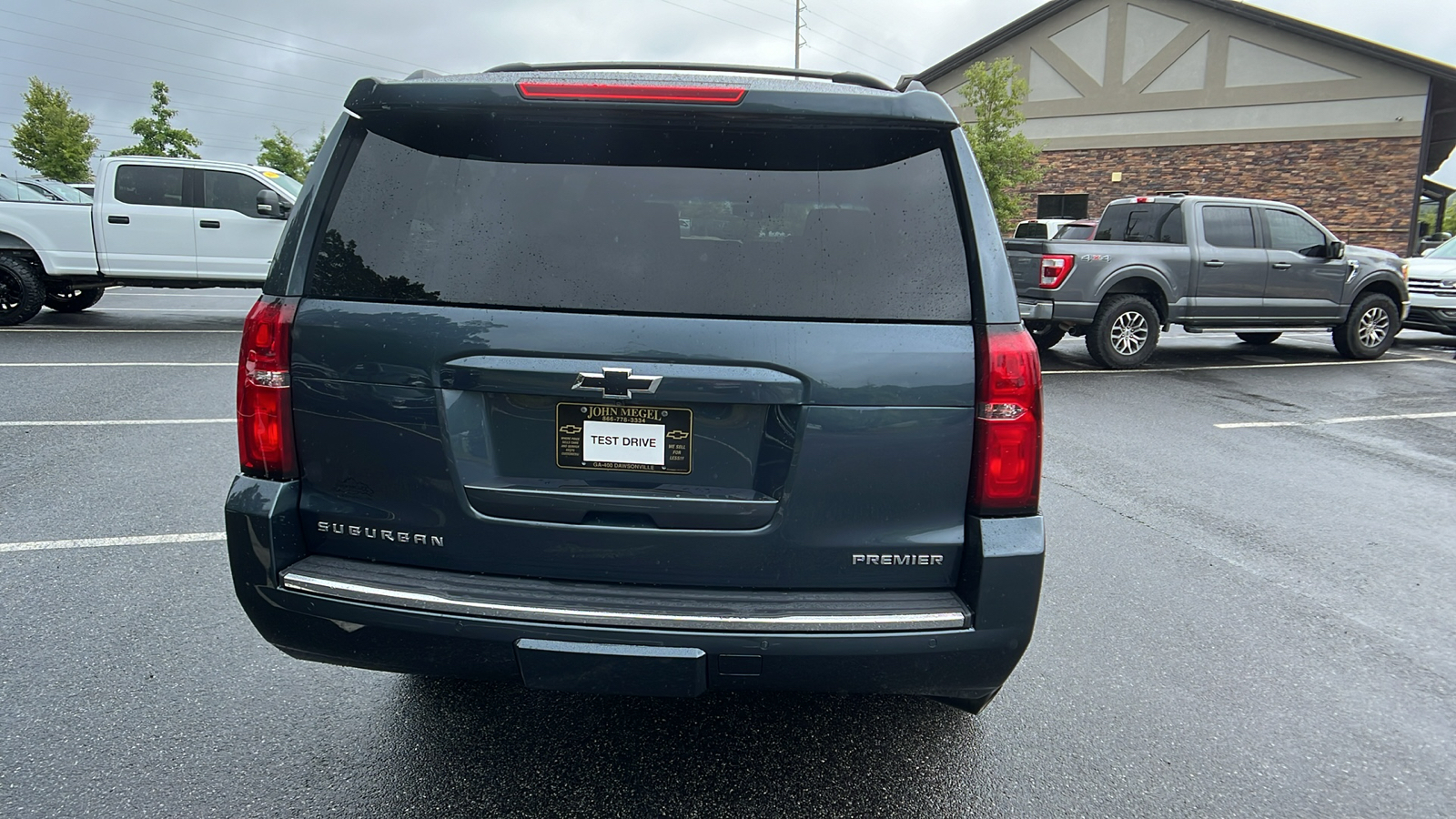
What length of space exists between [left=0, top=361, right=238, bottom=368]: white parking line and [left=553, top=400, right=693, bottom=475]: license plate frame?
28.1 ft

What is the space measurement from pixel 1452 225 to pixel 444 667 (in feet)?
414

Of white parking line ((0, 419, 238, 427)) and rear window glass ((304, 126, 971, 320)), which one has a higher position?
rear window glass ((304, 126, 971, 320))

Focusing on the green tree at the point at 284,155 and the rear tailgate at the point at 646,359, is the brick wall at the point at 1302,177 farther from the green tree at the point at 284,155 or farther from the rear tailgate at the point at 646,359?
the green tree at the point at 284,155

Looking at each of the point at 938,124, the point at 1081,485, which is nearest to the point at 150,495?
the point at 938,124

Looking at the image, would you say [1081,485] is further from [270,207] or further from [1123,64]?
[1123,64]

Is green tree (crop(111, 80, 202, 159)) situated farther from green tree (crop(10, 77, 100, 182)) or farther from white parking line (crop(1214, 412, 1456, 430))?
white parking line (crop(1214, 412, 1456, 430))

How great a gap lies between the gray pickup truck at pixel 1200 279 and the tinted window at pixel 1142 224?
0.04ft

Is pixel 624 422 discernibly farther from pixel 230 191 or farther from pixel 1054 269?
pixel 230 191

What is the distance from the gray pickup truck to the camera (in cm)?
1024

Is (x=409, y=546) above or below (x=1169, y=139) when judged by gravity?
below

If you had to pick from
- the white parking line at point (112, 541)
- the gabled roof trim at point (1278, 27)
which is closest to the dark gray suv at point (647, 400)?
the white parking line at point (112, 541)

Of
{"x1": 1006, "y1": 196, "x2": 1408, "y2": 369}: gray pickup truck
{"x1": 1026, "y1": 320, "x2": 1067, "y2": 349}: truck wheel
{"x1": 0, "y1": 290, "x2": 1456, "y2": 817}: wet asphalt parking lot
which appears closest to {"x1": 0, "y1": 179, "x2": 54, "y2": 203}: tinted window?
{"x1": 0, "y1": 290, "x2": 1456, "y2": 817}: wet asphalt parking lot

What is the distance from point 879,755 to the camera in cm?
275

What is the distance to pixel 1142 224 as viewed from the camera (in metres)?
11.2
